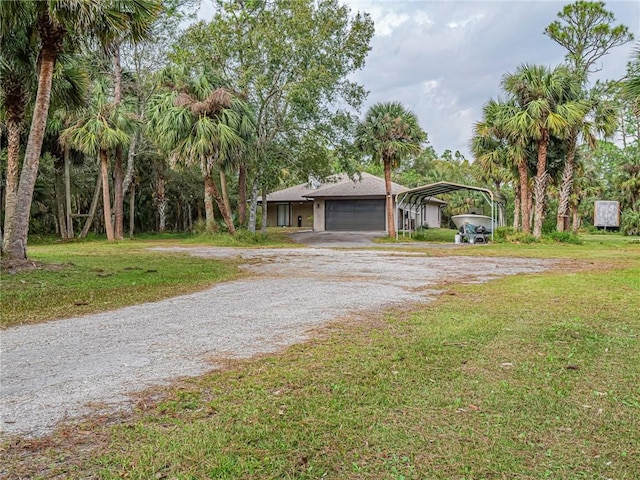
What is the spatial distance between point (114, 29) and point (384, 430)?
31.8ft

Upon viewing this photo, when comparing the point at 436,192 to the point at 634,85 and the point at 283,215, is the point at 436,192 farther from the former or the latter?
the point at 634,85

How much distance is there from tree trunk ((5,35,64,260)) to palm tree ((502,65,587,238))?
17378 millimetres

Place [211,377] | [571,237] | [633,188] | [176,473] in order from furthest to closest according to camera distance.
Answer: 1. [633,188]
2. [571,237]
3. [211,377]
4. [176,473]

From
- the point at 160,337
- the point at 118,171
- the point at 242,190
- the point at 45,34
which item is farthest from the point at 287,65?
the point at 160,337

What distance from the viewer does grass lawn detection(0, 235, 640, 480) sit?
93.2 inches

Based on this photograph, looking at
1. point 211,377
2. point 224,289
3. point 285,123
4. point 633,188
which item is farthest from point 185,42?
point 633,188

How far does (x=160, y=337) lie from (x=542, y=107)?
19.8m

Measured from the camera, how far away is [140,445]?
2.55 meters

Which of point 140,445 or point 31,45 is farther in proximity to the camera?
point 31,45

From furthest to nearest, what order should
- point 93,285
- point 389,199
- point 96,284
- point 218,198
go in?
point 389,199 < point 218,198 < point 96,284 < point 93,285

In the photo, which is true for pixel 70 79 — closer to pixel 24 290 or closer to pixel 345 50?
pixel 24 290

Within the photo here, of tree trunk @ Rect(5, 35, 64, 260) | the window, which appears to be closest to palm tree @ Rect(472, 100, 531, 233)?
the window

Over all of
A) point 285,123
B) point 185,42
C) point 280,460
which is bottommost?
point 280,460

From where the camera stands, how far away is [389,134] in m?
23.2
